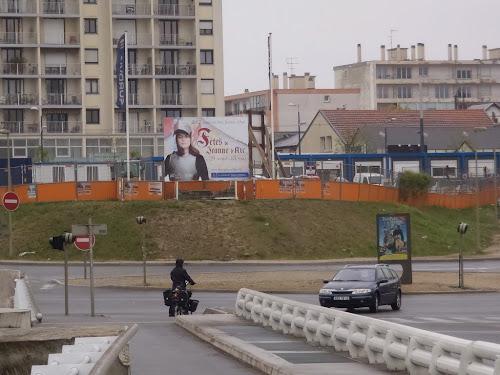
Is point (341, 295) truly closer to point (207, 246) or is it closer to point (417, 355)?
point (417, 355)

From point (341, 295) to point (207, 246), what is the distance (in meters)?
26.1

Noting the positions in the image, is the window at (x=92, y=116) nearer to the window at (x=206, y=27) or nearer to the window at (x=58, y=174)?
the window at (x=206, y=27)

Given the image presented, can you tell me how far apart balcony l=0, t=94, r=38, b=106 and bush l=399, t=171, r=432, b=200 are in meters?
36.4

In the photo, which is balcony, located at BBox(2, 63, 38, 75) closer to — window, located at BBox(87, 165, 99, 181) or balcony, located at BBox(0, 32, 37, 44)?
balcony, located at BBox(0, 32, 37, 44)

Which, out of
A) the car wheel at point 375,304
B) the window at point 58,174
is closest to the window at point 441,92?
the window at point 58,174

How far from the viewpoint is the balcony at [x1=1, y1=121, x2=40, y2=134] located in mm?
95875

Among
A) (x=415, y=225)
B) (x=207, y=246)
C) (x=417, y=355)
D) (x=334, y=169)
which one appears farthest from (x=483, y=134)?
(x=417, y=355)

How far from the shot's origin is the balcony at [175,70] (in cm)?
9900

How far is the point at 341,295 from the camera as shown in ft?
106

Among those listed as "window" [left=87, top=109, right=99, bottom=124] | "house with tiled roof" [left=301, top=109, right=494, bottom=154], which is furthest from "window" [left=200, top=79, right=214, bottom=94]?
"house with tiled roof" [left=301, top=109, right=494, bottom=154]

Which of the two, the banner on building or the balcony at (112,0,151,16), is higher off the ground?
the balcony at (112,0,151,16)

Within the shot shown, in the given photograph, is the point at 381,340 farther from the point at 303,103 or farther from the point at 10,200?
the point at 303,103

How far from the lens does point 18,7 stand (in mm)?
95625

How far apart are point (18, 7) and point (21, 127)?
972 centimetres
